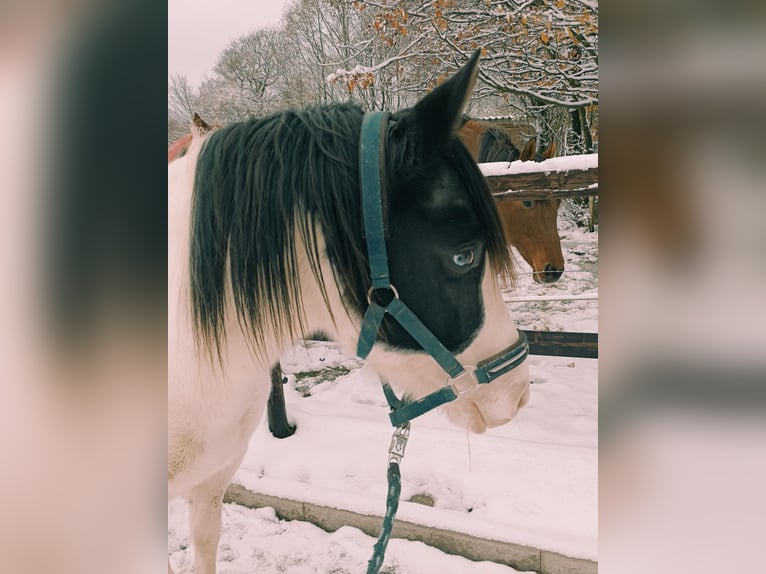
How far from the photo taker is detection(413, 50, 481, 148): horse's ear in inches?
21.1

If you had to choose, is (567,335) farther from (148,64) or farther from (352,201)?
(148,64)

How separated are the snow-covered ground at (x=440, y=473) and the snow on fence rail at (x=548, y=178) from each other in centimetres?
25

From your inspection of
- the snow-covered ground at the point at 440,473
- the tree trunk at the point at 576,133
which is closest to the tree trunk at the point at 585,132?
the tree trunk at the point at 576,133

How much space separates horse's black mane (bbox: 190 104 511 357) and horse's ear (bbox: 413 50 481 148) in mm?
20

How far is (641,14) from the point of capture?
19 centimetres

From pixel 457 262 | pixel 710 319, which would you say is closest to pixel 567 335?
pixel 457 262

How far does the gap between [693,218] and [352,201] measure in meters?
0.42

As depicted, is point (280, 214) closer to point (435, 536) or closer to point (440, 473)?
point (435, 536)

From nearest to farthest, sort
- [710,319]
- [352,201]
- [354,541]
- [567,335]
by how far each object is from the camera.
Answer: [710,319] < [352,201] < [354,541] < [567,335]

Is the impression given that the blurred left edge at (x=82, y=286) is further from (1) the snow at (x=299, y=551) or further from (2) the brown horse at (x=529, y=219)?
(2) the brown horse at (x=529, y=219)

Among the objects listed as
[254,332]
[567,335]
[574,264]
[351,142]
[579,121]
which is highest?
[579,121]

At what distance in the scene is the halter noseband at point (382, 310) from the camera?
0.54 m

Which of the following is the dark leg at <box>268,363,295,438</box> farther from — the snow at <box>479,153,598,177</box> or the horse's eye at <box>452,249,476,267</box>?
the horse's eye at <box>452,249,476,267</box>

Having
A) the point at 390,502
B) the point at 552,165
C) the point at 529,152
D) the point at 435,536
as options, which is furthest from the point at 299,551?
the point at 529,152
